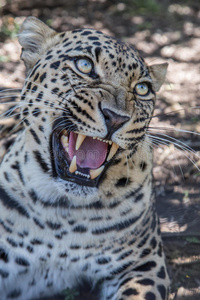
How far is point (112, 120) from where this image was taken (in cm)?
319

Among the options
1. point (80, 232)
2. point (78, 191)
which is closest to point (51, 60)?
point (78, 191)

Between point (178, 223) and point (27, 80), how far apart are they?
2.54 metres

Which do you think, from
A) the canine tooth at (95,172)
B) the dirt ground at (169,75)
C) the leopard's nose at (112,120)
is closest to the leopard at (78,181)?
the canine tooth at (95,172)

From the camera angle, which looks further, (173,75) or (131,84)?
(173,75)

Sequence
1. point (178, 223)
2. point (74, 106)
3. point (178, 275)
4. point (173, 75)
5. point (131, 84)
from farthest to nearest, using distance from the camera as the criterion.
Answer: point (173, 75) < point (178, 223) < point (178, 275) < point (131, 84) < point (74, 106)

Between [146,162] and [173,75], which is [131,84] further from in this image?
[173,75]

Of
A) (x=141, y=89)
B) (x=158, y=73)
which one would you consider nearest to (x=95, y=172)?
(x=141, y=89)

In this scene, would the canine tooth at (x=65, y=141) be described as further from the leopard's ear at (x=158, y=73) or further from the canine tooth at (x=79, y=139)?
the leopard's ear at (x=158, y=73)

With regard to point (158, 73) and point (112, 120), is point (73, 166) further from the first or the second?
point (158, 73)

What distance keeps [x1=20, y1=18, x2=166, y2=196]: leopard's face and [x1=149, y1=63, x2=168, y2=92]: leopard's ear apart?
33 cm

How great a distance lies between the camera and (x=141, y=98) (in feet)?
12.7

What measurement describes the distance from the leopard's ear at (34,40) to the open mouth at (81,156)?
0.86 metres

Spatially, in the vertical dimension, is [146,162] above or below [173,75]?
below

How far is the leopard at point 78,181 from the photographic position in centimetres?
358
